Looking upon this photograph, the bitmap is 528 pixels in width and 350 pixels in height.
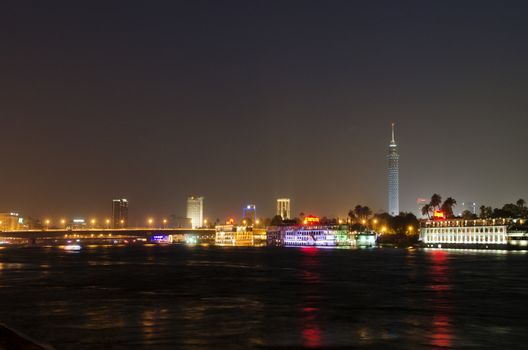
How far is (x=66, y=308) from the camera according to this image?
47156 millimetres

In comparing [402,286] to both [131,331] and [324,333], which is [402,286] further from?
[131,331]

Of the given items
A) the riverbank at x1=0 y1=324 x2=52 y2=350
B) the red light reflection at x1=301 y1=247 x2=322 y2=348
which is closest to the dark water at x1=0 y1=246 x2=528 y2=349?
the red light reflection at x1=301 y1=247 x2=322 y2=348

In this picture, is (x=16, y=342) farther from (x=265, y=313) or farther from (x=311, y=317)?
(x=311, y=317)

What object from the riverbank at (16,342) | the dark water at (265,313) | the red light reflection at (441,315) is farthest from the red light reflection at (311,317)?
the riverbank at (16,342)

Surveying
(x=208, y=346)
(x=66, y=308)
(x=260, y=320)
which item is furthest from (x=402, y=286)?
(x=208, y=346)

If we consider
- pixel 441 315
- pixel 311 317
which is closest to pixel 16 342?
pixel 311 317

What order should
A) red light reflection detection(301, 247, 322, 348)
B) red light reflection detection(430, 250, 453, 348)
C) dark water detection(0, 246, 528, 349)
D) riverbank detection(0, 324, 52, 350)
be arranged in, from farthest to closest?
red light reflection detection(430, 250, 453, 348) < dark water detection(0, 246, 528, 349) < red light reflection detection(301, 247, 322, 348) < riverbank detection(0, 324, 52, 350)

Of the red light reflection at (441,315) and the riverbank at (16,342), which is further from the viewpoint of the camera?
the red light reflection at (441,315)

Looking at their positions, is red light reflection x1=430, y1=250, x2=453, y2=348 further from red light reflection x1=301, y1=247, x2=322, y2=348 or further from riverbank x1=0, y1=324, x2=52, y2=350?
riverbank x1=0, y1=324, x2=52, y2=350

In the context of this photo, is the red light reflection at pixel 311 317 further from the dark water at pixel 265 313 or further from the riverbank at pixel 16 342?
the riverbank at pixel 16 342

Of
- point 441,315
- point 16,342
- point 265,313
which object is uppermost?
point 16,342

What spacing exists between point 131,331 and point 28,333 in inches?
222

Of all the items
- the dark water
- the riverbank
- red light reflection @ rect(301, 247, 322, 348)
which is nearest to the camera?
the riverbank

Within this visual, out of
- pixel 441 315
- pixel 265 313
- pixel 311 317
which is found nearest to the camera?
pixel 311 317
